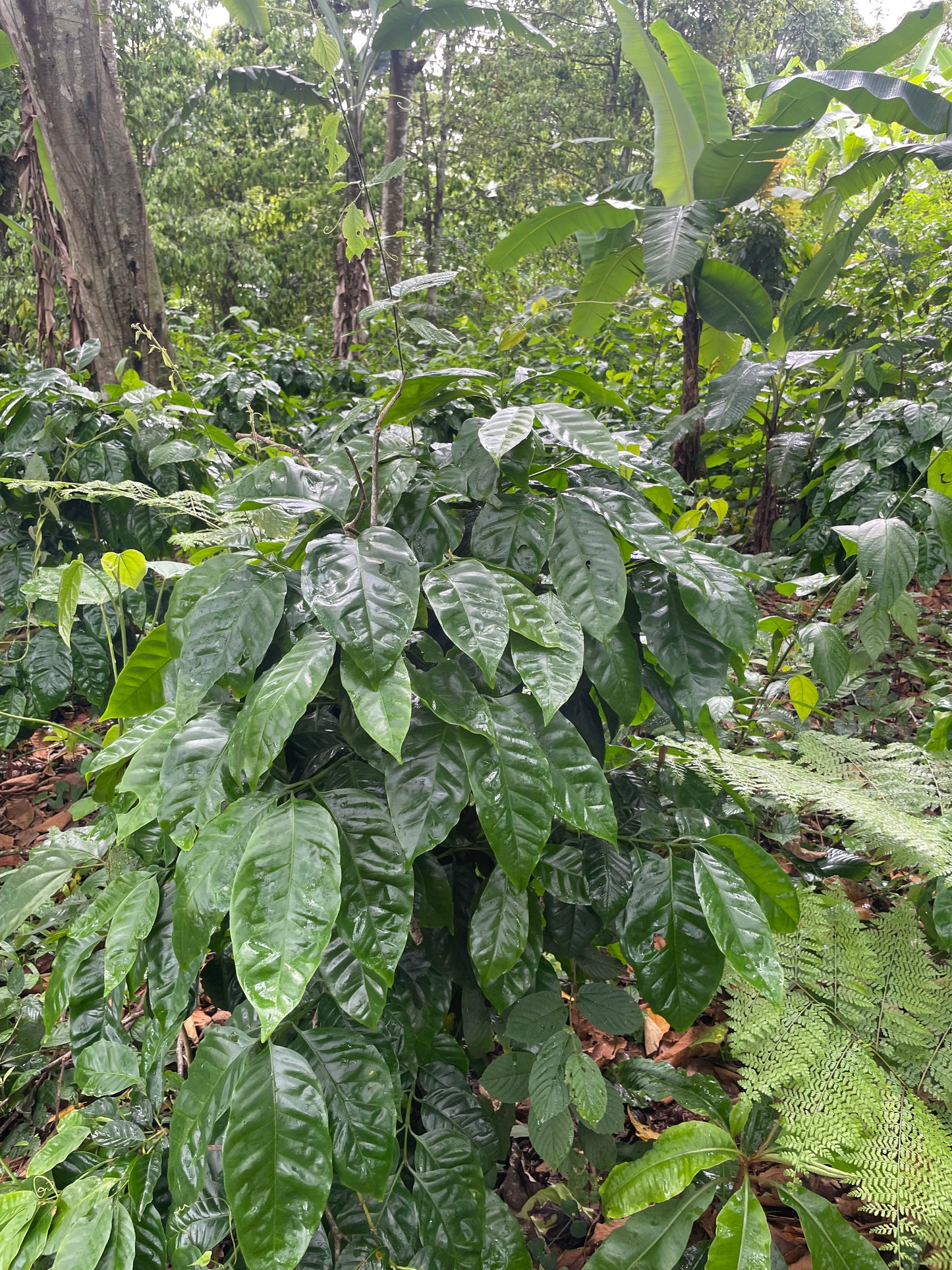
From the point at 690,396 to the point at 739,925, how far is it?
2.52 m

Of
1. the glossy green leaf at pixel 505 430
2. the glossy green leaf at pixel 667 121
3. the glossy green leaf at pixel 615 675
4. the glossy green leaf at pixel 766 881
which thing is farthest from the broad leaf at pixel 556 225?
the glossy green leaf at pixel 766 881

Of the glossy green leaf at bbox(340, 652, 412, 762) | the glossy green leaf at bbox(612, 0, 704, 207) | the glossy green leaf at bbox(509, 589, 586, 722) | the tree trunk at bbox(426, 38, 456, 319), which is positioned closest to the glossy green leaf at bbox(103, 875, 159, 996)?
the glossy green leaf at bbox(340, 652, 412, 762)

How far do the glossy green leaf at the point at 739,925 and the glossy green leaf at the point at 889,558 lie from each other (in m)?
0.98

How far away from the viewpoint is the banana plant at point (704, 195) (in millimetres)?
2432

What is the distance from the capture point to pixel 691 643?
87cm

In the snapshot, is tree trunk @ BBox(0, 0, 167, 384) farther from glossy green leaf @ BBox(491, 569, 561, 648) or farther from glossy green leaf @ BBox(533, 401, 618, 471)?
glossy green leaf @ BBox(491, 569, 561, 648)

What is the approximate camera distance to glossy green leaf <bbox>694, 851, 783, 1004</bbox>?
0.74 metres

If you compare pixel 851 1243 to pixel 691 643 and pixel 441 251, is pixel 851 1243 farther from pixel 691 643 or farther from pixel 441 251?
pixel 441 251

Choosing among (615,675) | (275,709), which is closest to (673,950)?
(615,675)

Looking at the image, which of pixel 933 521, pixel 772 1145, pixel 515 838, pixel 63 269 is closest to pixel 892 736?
pixel 933 521

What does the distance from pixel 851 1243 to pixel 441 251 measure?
31.5 ft

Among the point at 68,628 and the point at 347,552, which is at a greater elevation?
the point at 347,552

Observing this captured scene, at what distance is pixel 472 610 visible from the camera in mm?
724

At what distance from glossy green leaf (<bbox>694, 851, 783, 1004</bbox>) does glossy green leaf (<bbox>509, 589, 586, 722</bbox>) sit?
0.84ft
